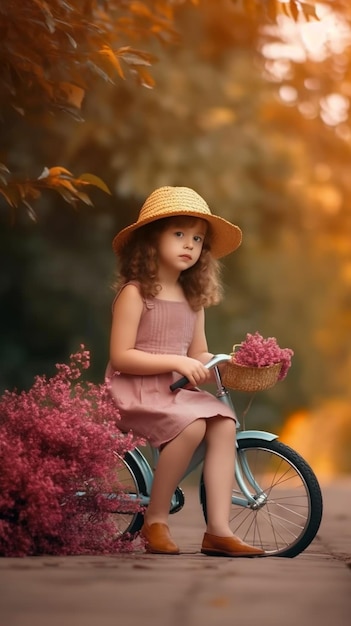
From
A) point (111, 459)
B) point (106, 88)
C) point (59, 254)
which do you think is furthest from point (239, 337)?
point (111, 459)

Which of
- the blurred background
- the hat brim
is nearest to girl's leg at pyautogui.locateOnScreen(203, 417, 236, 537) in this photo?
the hat brim

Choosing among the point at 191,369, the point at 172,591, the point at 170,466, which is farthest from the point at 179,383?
the point at 172,591

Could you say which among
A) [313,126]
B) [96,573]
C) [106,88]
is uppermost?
[313,126]

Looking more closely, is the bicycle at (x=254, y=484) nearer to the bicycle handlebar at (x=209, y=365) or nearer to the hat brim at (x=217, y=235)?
the bicycle handlebar at (x=209, y=365)

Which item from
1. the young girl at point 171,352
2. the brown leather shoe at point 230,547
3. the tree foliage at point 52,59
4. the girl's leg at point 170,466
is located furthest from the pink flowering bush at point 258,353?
the tree foliage at point 52,59

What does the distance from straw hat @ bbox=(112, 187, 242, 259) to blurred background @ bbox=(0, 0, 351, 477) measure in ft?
7.50

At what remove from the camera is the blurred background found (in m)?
9.22

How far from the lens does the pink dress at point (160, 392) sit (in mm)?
4230

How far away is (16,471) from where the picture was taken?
387 centimetres

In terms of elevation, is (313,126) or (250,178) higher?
(313,126)

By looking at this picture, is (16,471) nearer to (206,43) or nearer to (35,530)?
(35,530)

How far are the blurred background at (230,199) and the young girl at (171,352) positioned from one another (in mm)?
2371

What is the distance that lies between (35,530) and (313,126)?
989 centimetres

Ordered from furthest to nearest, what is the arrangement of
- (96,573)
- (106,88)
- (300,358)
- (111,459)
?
(300,358) → (106,88) → (111,459) → (96,573)
